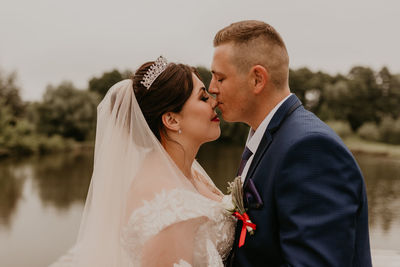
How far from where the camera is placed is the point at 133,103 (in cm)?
256

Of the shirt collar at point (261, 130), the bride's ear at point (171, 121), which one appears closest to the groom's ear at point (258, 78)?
the shirt collar at point (261, 130)

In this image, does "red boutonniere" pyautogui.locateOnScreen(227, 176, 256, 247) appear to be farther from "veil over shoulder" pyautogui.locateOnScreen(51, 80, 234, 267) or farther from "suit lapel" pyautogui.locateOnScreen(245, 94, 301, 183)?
"veil over shoulder" pyautogui.locateOnScreen(51, 80, 234, 267)

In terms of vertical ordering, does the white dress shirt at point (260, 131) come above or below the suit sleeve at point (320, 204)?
above

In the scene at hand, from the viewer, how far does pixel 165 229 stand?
83.5 inches

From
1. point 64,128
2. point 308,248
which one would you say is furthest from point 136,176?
point 64,128

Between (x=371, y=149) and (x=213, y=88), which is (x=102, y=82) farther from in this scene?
(x=213, y=88)

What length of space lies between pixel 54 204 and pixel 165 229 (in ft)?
53.8

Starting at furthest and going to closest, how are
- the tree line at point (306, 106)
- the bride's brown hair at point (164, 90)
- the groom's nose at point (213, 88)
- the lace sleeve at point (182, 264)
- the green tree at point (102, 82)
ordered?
the green tree at point (102, 82) < the tree line at point (306, 106) < the bride's brown hair at point (164, 90) < the groom's nose at point (213, 88) < the lace sleeve at point (182, 264)

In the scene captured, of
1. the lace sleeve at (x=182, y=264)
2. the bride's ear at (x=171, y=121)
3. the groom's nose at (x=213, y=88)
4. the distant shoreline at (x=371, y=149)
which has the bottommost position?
the distant shoreline at (x=371, y=149)

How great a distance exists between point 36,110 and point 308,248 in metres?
35.3

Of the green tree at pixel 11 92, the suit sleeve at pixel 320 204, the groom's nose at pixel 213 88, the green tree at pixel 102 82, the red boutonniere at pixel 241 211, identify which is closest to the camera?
the suit sleeve at pixel 320 204

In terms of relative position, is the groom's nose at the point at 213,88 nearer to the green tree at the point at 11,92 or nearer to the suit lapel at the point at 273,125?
the suit lapel at the point at 273,125

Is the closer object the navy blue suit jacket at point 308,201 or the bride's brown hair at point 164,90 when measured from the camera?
the navy blue suit jacket at point 308,201

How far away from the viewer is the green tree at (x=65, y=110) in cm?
3219
